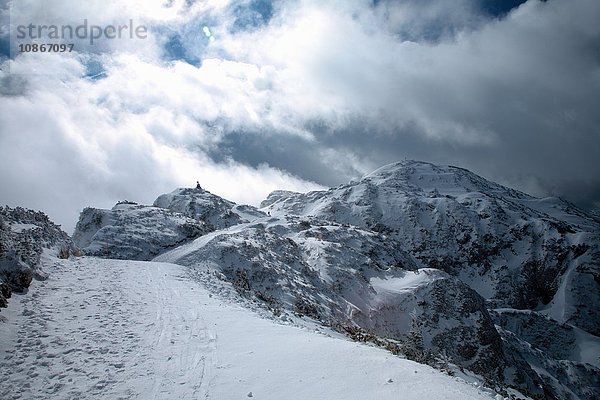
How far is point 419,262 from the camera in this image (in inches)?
5069

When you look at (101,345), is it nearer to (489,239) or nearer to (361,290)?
(361,290)

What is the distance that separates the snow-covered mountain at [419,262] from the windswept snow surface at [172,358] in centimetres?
502

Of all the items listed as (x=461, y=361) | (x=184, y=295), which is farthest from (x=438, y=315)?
(x=184, y=295)

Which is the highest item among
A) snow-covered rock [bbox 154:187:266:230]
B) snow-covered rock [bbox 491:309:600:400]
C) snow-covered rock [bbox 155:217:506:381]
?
snow-covered rock [bbox 154:187:266:230]

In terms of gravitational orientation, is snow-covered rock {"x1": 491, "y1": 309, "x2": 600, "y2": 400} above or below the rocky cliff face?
below

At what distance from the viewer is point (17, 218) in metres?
19.8

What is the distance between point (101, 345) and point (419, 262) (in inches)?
5130

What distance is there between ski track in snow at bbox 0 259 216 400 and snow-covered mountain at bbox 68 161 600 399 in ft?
23.1

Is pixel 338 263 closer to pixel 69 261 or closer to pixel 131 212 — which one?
pixel 131 212

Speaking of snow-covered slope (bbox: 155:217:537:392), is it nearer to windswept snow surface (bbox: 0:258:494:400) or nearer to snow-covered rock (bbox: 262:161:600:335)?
windswept snow surface (bbox: 0:258:494:400)

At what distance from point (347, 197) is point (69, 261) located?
132641mm

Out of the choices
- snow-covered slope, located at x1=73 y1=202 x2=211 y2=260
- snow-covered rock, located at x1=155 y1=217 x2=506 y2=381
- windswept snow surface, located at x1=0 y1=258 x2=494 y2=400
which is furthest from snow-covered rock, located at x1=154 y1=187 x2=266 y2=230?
windswept snow surface, located at x1=0 y1=258 x2=494 y2=400

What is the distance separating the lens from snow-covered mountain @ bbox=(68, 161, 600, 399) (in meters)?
31.0

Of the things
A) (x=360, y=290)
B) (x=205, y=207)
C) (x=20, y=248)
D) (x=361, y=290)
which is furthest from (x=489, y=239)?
(x=20, y=248)
